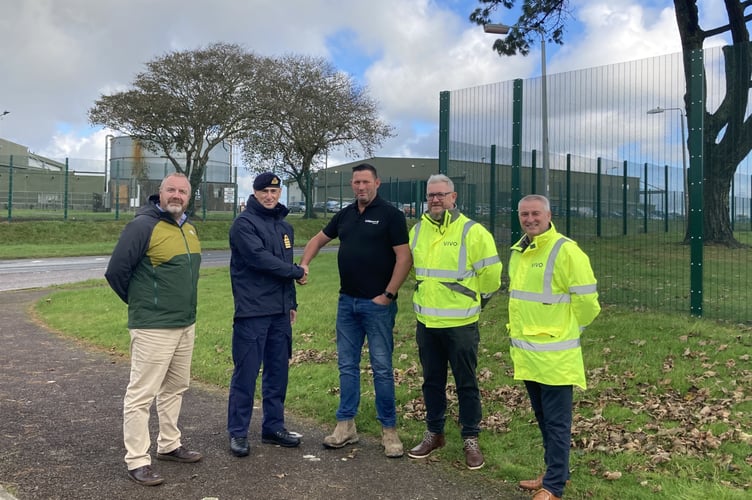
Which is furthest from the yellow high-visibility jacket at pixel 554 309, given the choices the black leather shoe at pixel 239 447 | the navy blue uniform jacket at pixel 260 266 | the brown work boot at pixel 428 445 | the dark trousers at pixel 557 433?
the black leather shoe at pixel 239 447

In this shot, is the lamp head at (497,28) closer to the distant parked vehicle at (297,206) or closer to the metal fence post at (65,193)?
the metal fence post at (65,193)

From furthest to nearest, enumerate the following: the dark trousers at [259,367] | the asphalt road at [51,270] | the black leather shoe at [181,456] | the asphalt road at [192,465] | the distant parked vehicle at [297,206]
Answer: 1. the distant parked vehicle at [297,206]
2. the asphalt road at [51,270]
3. the dark trousers at [259,367]
4. the black leather shoe at [181,456]
5. the asphalt road at [192,465]

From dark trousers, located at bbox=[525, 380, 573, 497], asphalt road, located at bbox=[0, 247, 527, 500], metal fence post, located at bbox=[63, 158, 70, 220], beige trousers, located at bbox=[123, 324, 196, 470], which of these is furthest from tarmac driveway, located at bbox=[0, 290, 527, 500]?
metal fence post, located at bbox=[63, 158, 70, 220]

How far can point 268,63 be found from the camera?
31500 mm

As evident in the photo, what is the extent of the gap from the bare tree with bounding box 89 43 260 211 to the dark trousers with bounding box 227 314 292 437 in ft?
89.2

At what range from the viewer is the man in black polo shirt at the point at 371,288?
15.0ft

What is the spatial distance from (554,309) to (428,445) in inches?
60.7

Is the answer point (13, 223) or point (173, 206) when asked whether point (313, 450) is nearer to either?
point (173, 206)

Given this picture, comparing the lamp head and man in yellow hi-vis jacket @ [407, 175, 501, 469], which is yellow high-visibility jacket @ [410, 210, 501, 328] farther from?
the lamp head

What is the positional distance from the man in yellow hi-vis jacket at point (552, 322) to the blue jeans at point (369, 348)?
1160 millimetres

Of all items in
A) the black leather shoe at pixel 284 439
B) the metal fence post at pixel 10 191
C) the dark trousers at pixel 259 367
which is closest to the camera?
the dark trousers at pixel 259 367

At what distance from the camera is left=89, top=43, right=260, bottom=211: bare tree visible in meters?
29.5

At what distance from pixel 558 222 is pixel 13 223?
23.4 meters

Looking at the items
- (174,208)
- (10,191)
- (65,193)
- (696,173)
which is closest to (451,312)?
(174,208)
